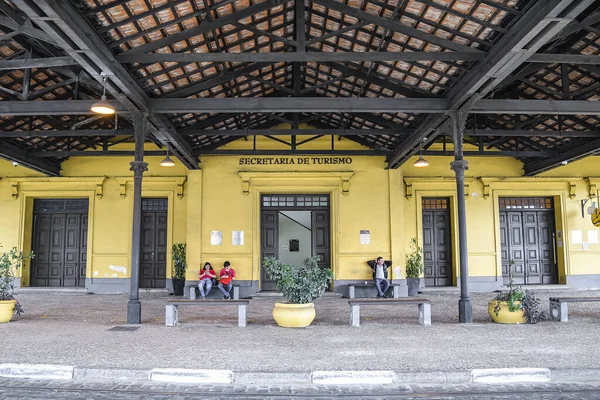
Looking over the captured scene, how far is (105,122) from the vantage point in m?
12.9

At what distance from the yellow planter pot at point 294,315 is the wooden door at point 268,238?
622 centimetres

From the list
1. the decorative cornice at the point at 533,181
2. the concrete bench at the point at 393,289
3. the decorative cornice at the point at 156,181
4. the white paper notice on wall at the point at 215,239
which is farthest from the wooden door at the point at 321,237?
the decorative cornice at the point at 533,181

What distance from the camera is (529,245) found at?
15.9 meters

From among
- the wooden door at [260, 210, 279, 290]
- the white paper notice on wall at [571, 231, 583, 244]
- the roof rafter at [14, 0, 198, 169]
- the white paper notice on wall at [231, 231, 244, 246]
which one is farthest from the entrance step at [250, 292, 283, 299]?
the white paper notice on wall at [571, 231, 583, 244]

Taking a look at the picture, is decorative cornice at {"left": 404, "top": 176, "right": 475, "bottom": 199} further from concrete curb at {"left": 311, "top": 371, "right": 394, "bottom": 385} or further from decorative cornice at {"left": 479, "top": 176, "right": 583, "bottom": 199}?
concrete curb at {"left": 311, "top": 371, "right": 394, "bottom": 385}

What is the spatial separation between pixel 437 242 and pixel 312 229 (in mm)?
4257

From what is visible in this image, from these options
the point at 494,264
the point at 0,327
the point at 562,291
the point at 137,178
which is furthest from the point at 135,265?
the point at 562,291

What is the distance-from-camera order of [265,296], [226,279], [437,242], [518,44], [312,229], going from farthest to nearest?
1. [437,242]
2. [312,229]
3. [265,296]
4. [226,279]
5. [518,44]

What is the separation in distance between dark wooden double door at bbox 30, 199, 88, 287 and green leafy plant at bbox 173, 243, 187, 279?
11.4 ft

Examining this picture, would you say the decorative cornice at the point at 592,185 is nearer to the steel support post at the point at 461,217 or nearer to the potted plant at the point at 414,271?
the potted plant at the point at 414,271

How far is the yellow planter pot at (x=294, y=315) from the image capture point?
8.29 meters

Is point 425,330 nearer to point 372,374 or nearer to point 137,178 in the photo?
point 372,374

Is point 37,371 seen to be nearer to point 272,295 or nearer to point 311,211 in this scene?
point 272,295

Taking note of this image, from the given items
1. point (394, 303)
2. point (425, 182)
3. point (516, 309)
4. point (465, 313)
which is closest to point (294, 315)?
point (394, 303)
